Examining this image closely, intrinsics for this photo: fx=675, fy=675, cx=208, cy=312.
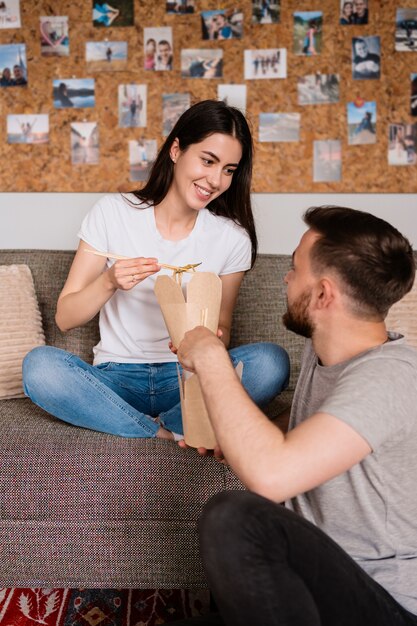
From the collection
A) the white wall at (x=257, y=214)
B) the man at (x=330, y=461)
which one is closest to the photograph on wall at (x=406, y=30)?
the white wall at (x=257, y=214)

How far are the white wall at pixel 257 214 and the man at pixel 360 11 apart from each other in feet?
2.25

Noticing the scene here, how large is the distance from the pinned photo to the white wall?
2.23ft

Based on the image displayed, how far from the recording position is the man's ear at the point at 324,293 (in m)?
1.11

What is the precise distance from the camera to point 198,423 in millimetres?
1393

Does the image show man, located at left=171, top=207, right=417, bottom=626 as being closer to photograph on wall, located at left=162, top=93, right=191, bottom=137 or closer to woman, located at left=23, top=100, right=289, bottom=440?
woman, located at left=23, top=100, right=289, bottom=440

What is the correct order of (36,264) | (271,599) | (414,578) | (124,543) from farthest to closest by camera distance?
(36,264), (124,543), (414,578), (271,599)

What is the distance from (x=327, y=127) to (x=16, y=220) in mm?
1326

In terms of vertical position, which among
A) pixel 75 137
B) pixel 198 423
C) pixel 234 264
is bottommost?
pixel 198 423

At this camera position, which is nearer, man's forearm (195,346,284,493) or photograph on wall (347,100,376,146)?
man's forearm (195,346,284,493)

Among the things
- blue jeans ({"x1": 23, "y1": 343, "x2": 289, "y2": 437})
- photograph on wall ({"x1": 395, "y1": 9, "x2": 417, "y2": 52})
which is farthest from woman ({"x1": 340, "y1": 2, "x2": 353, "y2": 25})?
blue jeans ({"x1": 23, "y1": 343, "x2": 289, "y2": 437})

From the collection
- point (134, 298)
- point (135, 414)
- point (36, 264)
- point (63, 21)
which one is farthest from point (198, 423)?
point (63, 21)

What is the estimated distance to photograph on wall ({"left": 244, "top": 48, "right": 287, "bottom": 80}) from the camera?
2.68 m

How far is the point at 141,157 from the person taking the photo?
276 centimetres

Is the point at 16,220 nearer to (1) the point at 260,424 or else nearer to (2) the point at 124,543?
(2) the point at 124,543
